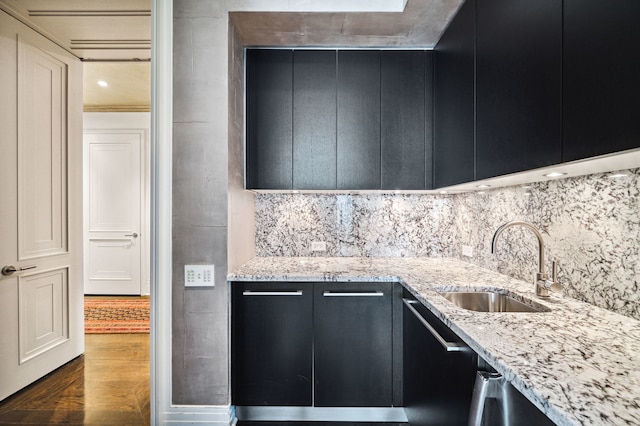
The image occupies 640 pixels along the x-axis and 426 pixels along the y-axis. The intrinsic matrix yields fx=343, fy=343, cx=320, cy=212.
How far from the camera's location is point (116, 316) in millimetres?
4164

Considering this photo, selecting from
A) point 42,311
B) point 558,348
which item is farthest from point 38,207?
point 558,348

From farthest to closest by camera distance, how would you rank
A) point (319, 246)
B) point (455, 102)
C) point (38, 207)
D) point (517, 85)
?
point (319, 246)
point (38, 207)
point (455, 102)
point (517, 85)

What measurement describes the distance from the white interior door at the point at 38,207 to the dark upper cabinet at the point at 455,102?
293 centimetres

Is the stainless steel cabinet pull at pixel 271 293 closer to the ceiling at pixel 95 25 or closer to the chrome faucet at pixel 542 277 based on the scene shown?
the chrome faucet at pixel 542 277

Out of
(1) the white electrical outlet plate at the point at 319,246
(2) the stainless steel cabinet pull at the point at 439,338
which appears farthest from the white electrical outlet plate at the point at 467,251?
(1) the white electrical outlet plate at the point at 319,246

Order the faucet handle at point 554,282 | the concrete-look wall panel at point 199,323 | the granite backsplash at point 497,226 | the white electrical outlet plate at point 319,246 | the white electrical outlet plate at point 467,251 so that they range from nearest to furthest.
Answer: the granite backsplash at point 497,226, the faucet handle at point 554,282, the concrete-look wall panel at point 199,323, the white electrical outlet plate at point 467,251, the white electrical outlet plate at point 319,246

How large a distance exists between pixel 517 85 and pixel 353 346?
5.19ft

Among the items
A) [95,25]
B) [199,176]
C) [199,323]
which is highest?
[95,25]

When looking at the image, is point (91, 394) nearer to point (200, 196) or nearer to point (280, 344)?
point (280, 344)

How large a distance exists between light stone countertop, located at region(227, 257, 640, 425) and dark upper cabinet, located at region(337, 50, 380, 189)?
844 millimetres

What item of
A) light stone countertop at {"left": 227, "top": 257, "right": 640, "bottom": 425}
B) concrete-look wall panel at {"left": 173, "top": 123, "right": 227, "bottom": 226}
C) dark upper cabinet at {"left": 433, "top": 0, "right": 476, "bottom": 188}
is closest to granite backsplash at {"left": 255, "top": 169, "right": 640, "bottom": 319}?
light stone countertop at {"left": 227, "top": 257, "right": 640, "bottom": 425}

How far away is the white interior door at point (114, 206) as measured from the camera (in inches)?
→ 198

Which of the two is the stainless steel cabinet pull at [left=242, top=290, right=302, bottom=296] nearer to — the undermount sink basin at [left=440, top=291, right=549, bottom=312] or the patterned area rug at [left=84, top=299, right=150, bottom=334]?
the undermount sink basin at [left=440, top=291, right=549, bottom=312]

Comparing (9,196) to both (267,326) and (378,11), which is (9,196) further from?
(378,11)
